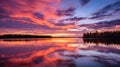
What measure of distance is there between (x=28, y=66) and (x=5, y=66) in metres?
1.60

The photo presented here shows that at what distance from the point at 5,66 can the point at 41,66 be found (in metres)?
2.52

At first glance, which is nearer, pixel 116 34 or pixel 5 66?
pixel 5 66

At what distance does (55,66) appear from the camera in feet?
42.5

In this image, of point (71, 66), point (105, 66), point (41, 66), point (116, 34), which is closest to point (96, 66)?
point (105, 66)

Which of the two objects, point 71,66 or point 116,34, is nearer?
point 71,66

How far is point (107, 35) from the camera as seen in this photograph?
182000 millimetres

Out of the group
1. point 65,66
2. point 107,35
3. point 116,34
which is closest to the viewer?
point 65,66

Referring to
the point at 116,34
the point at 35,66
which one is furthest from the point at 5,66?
the point at 116,34

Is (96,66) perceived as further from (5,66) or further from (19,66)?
(5,66)

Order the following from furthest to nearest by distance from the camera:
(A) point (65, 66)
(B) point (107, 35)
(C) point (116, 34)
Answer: (B) point (107, 35) < (C) point (116, 34) < (A) point (65, 66)

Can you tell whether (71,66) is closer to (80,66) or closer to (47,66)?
(80,66)

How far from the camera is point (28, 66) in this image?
13148 millimetres

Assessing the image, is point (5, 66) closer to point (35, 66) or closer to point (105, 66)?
point (35, 66)

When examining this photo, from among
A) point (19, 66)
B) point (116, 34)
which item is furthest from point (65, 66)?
point (116, 34)
